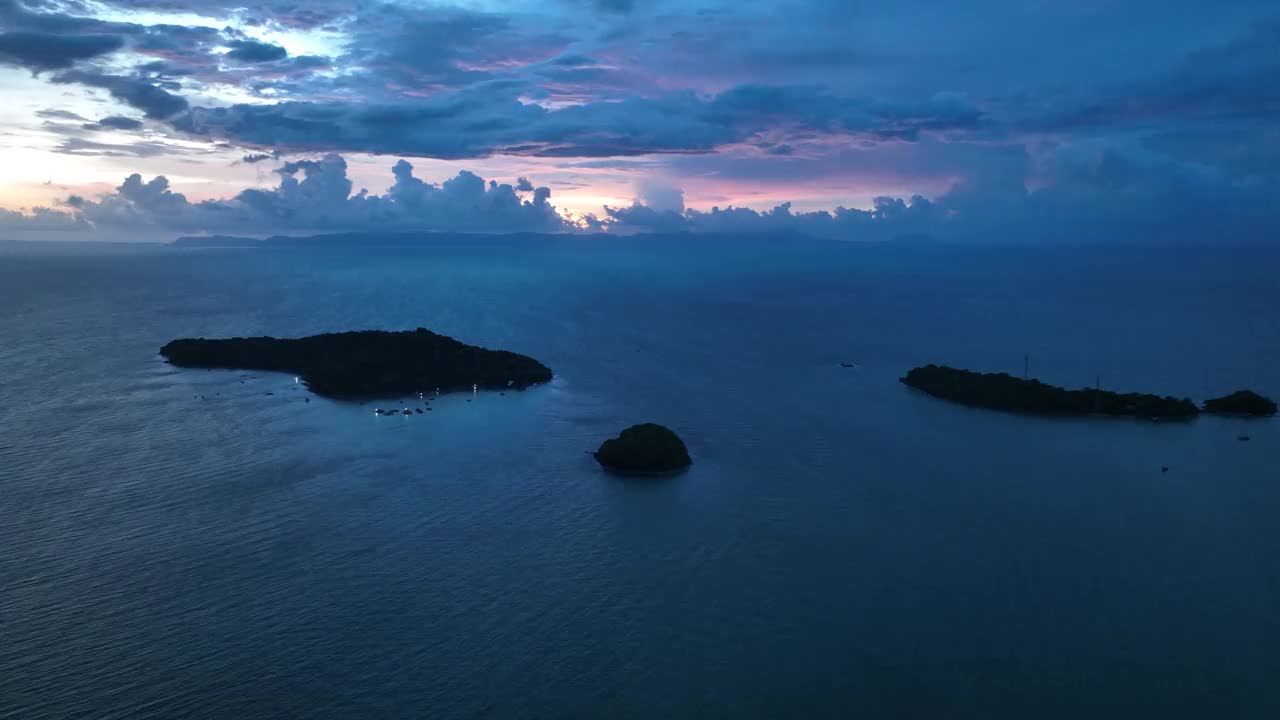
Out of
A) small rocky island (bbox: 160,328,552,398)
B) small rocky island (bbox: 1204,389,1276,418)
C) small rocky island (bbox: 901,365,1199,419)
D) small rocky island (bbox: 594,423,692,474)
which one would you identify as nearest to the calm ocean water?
small rocky island (bbox: 594,423,692,474)

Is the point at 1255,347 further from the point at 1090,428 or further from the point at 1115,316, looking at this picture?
the point at 1090,428

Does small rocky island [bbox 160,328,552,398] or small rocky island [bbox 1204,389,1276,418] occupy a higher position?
small rocky island [bbox 1204,389,1276,418]

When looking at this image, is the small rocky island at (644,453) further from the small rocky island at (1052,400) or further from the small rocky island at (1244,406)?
the small rocky island at (1244,406)

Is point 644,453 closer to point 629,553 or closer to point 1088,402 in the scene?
point 629,553

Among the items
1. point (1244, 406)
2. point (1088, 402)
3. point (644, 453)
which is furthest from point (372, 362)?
point (1244, 406)

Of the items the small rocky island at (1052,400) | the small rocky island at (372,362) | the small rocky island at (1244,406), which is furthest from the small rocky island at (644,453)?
the small rocky island at (1244,406)

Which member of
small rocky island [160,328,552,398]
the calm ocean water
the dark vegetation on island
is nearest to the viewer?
the calm ocean water

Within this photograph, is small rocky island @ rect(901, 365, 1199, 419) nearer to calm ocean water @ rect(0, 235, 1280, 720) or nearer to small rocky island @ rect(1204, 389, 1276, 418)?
small rocky island @ rect(1204, 389, 1276, 418)
